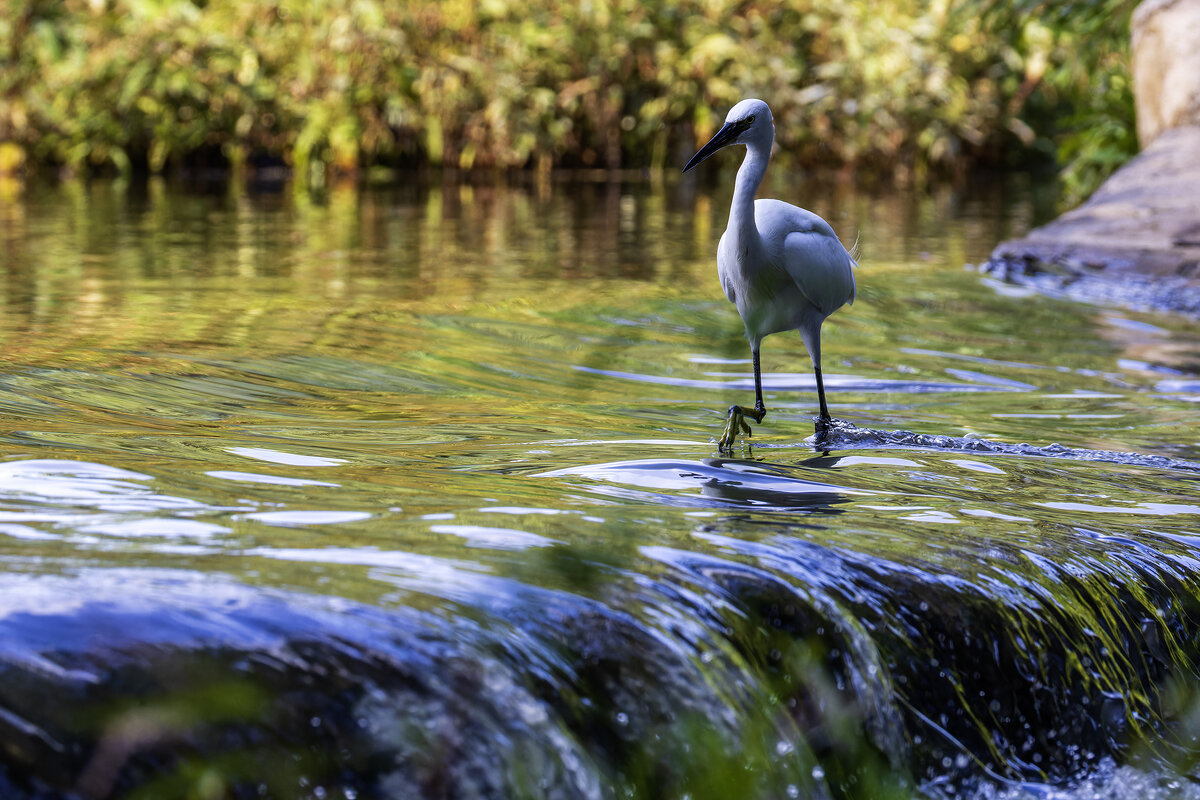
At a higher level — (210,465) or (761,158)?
(761,158)

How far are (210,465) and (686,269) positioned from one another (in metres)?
6.63

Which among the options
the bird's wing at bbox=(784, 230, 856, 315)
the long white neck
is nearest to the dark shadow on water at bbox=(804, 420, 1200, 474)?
the bird's wing at bbox=(784, 230, 856, 315)

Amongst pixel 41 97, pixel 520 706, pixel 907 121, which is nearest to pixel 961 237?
pixel 907 121

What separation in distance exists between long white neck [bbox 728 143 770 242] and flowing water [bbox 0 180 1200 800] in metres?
0.66

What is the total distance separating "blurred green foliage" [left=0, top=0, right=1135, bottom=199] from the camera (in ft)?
63.9

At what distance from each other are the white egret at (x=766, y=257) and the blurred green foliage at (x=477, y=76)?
51.4 ft

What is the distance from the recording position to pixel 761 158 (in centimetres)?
405

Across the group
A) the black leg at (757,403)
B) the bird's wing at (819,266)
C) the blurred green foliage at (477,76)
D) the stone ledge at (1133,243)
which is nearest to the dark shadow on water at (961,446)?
the black leg at (757,403)

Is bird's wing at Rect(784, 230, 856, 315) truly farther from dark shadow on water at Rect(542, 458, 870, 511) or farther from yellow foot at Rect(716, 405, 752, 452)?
dark shadow on water at Rect(542, 458, 870, 511)

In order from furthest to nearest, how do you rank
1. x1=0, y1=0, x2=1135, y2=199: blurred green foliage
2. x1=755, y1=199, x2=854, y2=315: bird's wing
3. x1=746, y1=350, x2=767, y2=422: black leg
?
1. x1=0, y1=0, x2=1135, y2=199: blurred green foliage
2. x1=746, y1=350, x2=767, y2=422: black leg
3. x1=755, y1=199, x2=854, y2=315: bird's wing

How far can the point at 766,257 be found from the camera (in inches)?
162

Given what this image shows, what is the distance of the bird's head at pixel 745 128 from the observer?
13.0 ft

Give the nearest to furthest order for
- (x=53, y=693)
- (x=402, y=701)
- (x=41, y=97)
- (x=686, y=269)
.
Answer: (x=53, y=693) → (x=402, y=701) → (x=686, y=269) → (x=41, y=97)

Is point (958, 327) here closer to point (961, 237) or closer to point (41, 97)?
point (961, 237)
